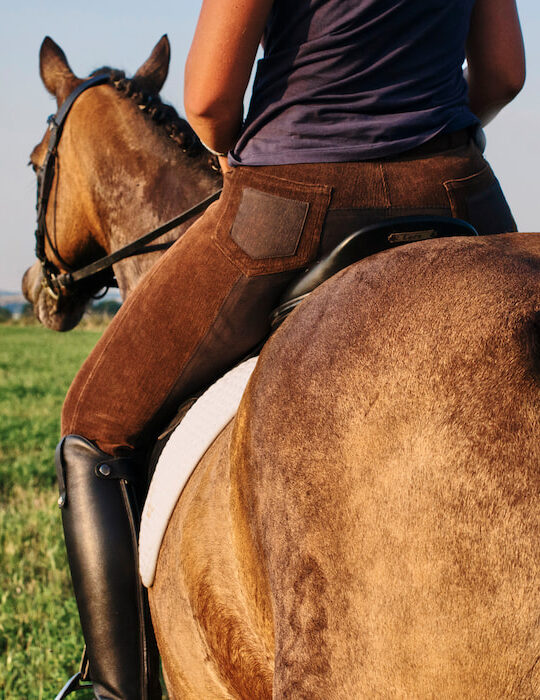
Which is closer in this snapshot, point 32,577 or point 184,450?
point 184,450

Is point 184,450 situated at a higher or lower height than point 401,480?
lower

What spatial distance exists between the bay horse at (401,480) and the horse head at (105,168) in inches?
65.7

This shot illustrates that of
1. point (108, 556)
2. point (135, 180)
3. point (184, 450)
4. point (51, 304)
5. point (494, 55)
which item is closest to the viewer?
point (184, 450)

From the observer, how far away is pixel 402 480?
111cm

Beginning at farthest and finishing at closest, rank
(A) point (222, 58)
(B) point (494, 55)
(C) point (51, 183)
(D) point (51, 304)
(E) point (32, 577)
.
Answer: (E) point (32, 577) < (D) point (51, 304) < (C) point (51, 183) < (B) point (494, 55) < (A) point (222, 58)

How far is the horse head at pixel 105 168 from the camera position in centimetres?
291

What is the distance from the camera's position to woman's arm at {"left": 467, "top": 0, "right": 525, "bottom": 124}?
2131 mm

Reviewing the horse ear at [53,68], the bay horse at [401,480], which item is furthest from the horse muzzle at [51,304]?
the bay horse at [401,480]

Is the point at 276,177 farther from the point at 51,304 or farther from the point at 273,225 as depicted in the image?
the point at 51,304

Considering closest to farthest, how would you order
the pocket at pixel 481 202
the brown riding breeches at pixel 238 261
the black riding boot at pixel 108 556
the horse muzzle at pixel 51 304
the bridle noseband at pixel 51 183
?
the brown riding breeches at pixel 238 261, the pocket at pixel 481 202, the black riding boot at pixel 108 556, the bridle noseband at pixel 51 183, the horse muzzle at pixel 51 304

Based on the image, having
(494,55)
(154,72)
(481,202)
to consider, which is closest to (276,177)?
(481,202)

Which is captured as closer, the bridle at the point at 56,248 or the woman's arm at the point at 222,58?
the woman's arm at the point at 222,58

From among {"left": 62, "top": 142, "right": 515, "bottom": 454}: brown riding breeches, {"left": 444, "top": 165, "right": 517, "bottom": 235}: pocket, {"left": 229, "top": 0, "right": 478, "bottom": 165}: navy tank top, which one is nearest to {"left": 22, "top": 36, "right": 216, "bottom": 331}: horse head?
{"left": 62, "top": 142, "right": 515, "bottom": 454}: brown riding breeches

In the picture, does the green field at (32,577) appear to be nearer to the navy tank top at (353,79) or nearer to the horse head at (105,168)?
the horse head at (105,168)
